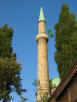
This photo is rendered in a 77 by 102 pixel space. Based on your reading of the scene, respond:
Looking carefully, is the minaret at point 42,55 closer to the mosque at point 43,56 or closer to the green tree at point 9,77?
the mosque at point 43,56

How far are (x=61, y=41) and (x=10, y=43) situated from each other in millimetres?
6587

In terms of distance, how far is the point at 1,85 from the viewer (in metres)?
35.6

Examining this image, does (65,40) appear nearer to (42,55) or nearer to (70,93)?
(42,55)

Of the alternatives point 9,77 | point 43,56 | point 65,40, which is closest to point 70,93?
point 9,77

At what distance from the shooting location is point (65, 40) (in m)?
39.3

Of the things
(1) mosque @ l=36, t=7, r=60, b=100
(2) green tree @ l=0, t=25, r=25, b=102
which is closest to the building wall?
(2) green tree @ l=0, t=25, r=25, b=102

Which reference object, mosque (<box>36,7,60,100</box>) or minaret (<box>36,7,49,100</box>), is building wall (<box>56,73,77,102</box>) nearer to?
mosque (<box>36,7,60,100</box>)

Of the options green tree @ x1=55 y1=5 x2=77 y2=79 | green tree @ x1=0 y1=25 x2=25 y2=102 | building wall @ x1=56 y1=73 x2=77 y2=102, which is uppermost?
green tree @ x1=55 y1=5 x2=77 y2=79

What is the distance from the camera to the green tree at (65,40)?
37.0 m

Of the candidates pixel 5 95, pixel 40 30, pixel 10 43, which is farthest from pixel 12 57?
pixel 40 30

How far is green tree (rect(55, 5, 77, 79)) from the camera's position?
36959mm

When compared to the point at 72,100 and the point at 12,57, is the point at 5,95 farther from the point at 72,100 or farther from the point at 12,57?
the point at 72,100

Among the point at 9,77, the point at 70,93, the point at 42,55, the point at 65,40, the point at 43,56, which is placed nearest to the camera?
the point at 70,93

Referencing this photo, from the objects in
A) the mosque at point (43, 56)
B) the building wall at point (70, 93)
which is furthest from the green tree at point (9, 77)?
the building wall at point (70, 93)
